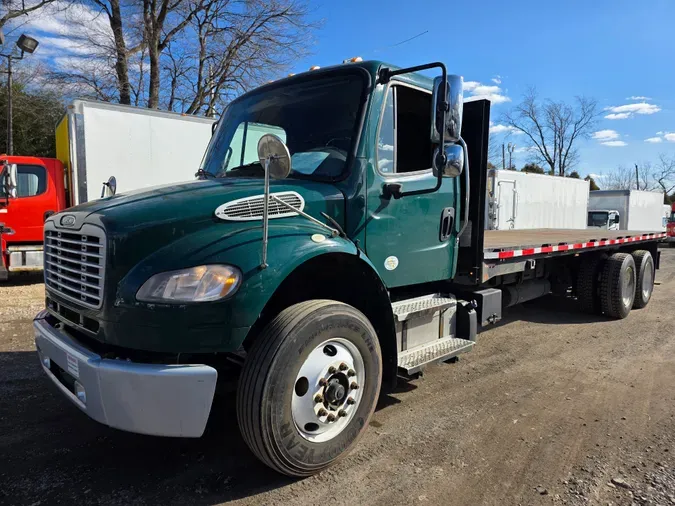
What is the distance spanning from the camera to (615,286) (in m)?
7.15

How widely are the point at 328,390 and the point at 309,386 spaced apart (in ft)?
0.48

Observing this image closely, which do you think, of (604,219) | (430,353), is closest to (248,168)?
(430,353)

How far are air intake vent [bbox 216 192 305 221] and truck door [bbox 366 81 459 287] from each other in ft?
2.08

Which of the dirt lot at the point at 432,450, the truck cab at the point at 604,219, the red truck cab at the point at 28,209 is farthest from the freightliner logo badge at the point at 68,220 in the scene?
the truck cab at the point at 604,219

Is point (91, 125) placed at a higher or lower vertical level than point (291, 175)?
higher

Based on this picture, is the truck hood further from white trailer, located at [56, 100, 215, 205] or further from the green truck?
white trailer, located at [56, 100, 215, 205]

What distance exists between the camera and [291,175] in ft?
11.0

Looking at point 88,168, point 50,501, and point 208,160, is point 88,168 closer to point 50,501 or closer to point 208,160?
point 208,160

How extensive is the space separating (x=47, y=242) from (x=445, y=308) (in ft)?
9.96

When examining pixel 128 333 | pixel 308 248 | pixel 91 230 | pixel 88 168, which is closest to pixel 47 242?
pixel 91 230

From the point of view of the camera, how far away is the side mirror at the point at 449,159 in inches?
129

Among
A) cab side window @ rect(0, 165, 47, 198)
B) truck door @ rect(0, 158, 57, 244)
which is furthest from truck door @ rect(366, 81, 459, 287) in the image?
cab side window @ rect(0, 165, 47, 198)

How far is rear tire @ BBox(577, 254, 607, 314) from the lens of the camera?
733 centimetres

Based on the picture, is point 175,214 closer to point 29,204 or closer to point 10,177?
point 10,177
